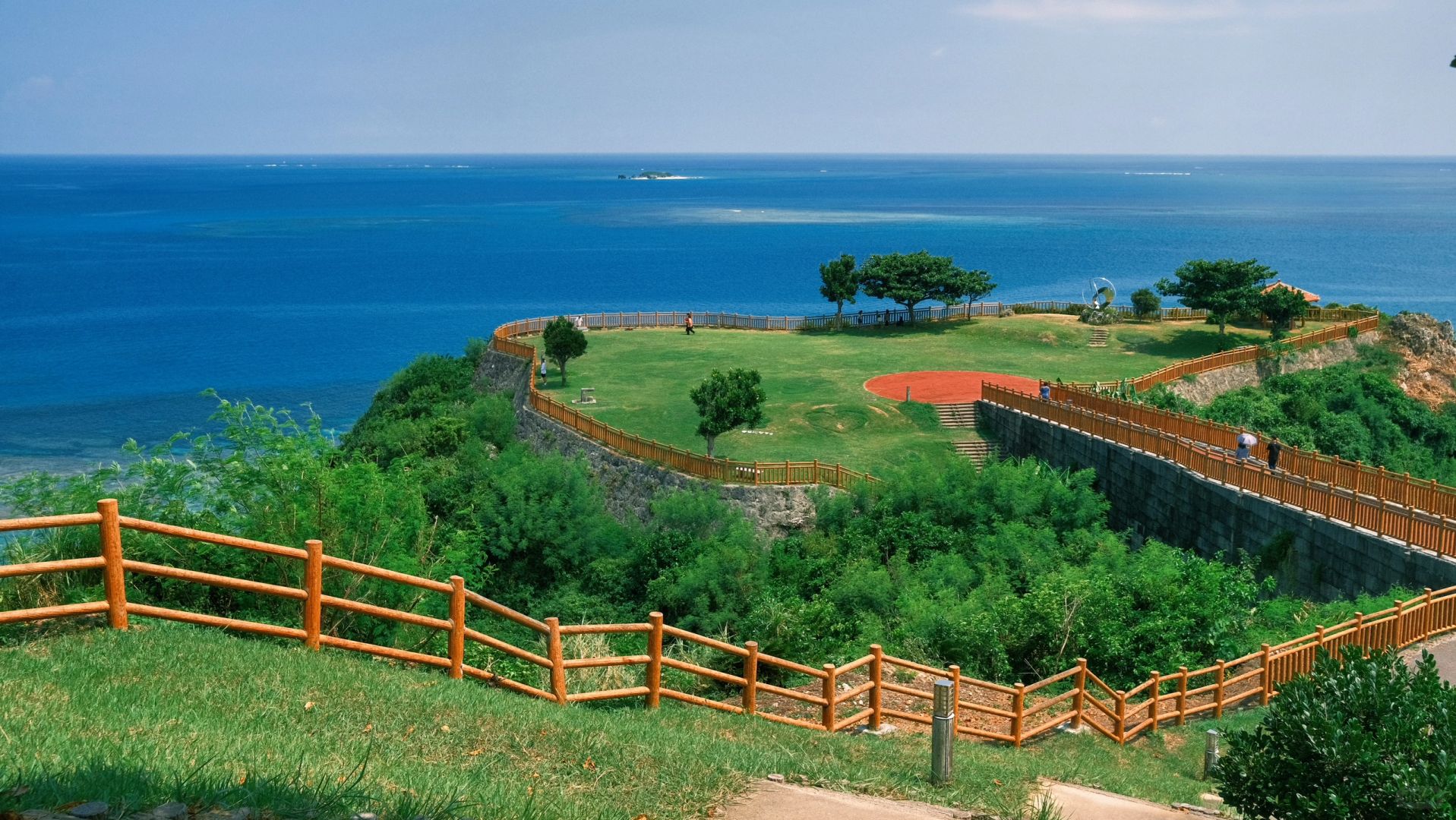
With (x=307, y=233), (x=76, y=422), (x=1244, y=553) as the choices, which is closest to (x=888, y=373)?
(x=1244, y=553)

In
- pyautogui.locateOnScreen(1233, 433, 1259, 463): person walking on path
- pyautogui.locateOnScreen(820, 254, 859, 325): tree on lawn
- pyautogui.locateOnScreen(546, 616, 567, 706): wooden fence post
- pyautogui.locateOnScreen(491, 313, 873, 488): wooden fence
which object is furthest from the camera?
pyautogui.locateOnScreen(820, 254, 859, 325): tree on lawn

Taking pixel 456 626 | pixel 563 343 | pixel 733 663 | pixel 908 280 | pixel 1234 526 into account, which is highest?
pixel 908 280

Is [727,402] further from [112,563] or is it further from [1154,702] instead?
[112,563]

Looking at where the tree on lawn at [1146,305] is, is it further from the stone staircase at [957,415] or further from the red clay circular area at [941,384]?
the stone staircase at [957,415]

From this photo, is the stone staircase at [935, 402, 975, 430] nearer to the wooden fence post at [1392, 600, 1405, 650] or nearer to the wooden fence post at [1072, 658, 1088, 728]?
the wooden fence post at [1392, 600, 1405, 650]

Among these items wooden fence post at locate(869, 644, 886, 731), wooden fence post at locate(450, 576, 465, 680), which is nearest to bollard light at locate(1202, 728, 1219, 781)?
wooden fence post at locate(869, 644, 886, 731)

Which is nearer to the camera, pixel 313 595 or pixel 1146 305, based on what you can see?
pixel 313 595

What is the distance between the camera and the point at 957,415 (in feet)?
136

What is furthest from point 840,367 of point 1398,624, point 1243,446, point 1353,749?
point 1353,749

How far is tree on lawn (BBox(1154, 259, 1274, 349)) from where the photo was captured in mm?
52438

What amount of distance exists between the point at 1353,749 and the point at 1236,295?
46775 mm

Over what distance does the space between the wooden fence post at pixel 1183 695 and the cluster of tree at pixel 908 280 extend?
42.0 metres

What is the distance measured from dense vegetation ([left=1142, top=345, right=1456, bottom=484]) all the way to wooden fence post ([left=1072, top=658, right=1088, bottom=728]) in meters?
27.6

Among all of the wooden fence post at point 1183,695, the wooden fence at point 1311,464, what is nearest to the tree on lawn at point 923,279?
the wooden fence at point 1311,464
